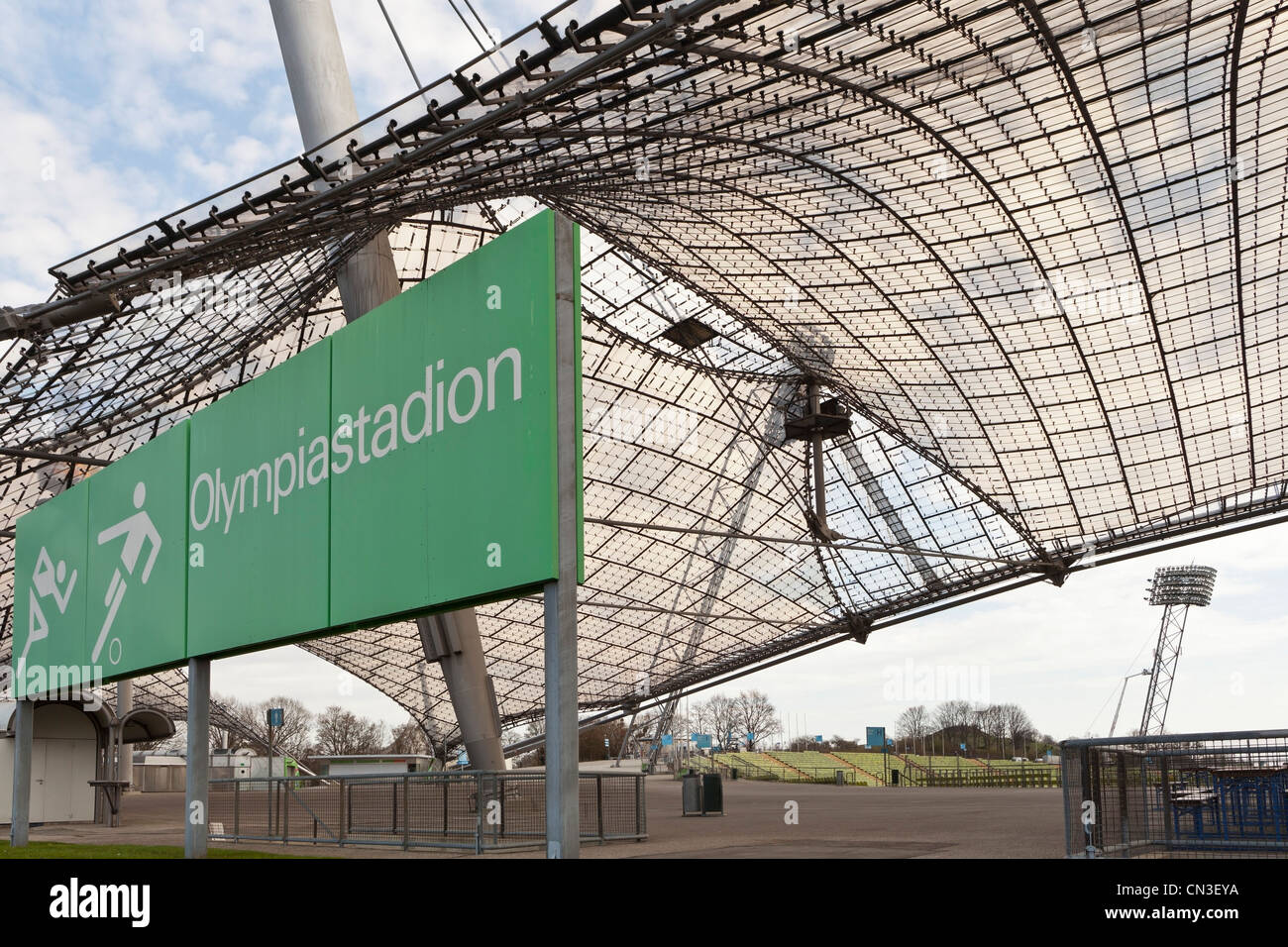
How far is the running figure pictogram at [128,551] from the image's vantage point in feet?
58.9

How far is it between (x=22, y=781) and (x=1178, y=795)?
18.6 meters

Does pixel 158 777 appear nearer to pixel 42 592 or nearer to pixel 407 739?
pixel 407 739

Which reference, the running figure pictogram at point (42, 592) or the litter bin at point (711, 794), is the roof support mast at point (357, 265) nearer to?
the litter bin at point (711, 794)

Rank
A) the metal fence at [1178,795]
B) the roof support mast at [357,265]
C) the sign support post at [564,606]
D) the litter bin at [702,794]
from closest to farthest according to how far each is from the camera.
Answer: the sign support post at [564,606] → the metal fence at [1178,795] → the roof support mast at [357,265] → the litter bin at [702,794]

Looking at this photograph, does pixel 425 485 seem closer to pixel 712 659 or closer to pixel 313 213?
pixel 313 213

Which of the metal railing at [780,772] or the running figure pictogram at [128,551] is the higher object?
the running figure pictogram at [128,551]

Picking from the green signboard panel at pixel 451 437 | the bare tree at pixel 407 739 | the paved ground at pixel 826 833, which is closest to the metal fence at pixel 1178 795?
the paved ground at pixel 826 833

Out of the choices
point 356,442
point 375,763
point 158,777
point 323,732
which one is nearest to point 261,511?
point 356,442

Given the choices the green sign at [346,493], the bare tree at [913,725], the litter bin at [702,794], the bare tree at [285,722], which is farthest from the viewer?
the bare tree at [285,722]

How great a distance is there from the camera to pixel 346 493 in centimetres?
1333

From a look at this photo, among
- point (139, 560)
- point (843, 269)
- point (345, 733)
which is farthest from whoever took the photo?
point (345, 733)

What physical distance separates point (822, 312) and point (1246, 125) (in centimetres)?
1634

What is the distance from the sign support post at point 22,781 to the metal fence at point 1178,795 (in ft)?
56.0

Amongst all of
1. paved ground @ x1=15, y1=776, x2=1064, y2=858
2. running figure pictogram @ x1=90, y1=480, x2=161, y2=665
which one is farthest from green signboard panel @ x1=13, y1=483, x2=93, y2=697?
paved ground @ x1=15, y1=776, x2=1064, y2=858
